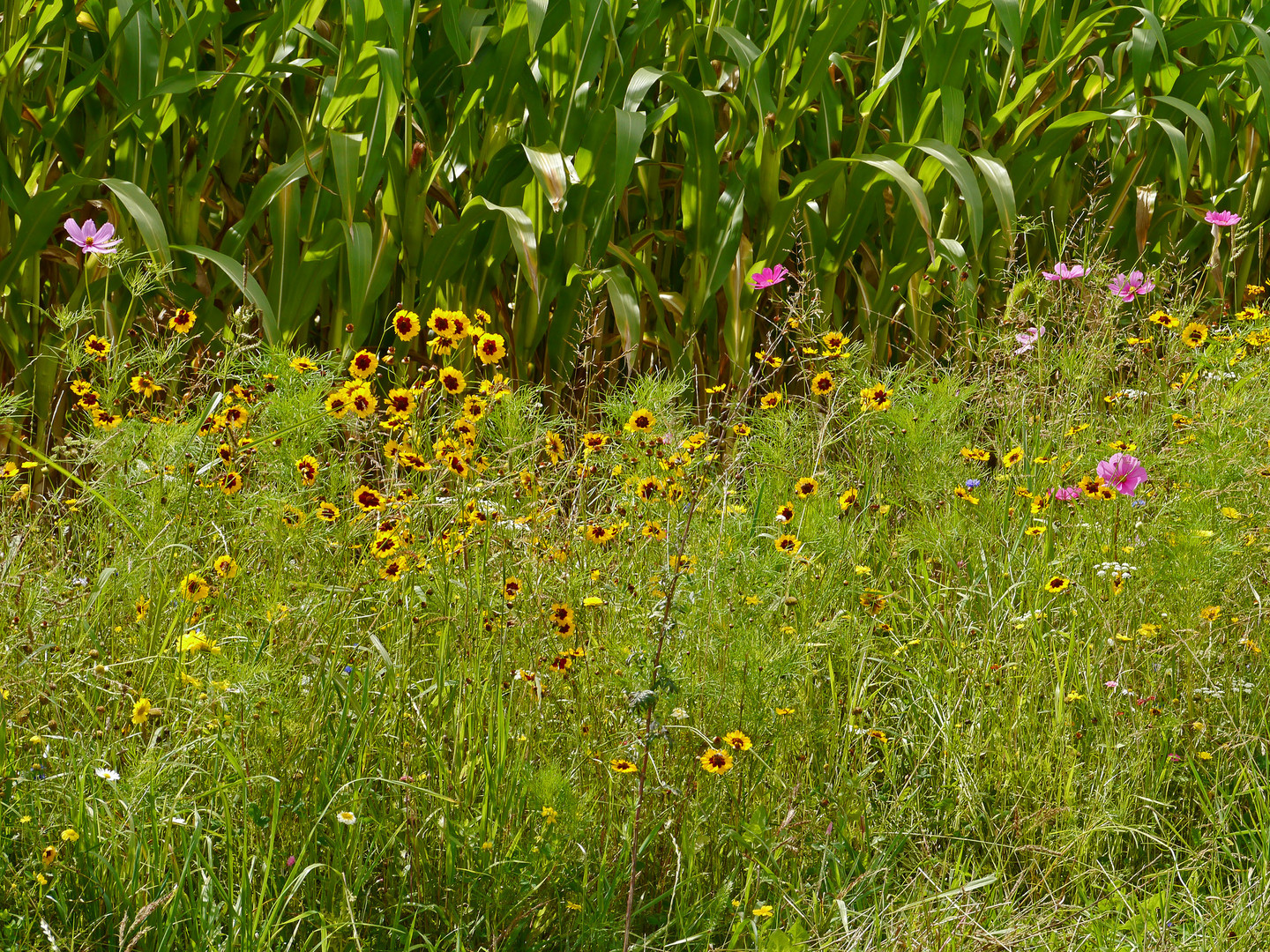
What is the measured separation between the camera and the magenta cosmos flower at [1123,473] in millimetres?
1865

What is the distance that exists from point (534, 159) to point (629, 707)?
1.69 meters

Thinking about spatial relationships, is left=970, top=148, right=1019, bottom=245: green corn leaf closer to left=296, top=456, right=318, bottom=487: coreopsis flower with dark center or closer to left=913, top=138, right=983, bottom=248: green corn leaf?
left=913, top=138, right=983, bottom=248: green corn leaf

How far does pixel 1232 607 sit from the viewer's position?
1856 mm

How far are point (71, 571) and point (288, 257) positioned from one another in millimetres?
1135

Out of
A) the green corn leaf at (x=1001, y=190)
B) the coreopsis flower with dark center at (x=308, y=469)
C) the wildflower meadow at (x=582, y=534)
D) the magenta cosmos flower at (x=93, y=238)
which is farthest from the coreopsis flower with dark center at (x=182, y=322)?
the green corn leaf at (x=1001, y=190)

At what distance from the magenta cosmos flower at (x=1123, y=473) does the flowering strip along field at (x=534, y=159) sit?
2.72ft

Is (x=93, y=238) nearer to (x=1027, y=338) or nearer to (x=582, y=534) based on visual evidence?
(x=582, y=534)

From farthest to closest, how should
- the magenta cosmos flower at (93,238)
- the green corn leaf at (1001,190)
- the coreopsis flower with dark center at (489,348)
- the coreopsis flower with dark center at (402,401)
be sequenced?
1. the green corn leaf at (1001,190)
2. the magenta cosmos flower at (93,238)
3. the coreopsis flower with dark center at (489,348)
4. the coreopsis flower with dark center at (402,401)

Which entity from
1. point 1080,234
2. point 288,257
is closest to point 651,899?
point 288,257

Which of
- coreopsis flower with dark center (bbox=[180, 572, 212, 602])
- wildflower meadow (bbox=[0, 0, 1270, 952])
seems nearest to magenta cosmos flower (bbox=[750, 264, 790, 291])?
wildflower meadow (bbox=[0, 0, 1270, 952])

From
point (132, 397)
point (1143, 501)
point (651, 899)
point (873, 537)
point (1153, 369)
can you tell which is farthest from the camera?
point (1153, 369)

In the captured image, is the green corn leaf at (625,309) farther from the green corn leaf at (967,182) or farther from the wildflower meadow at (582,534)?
the green corn leaf at (967,182)

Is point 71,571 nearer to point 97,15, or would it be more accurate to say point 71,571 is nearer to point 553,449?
point 553,449

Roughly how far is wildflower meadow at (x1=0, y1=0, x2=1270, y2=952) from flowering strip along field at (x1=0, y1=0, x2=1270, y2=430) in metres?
0.02
